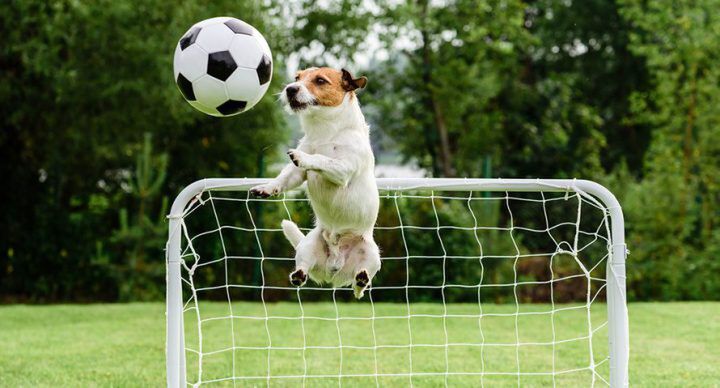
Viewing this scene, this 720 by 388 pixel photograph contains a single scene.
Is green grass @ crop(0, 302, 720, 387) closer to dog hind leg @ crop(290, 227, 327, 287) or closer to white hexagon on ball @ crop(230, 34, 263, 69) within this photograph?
dog hind leg @ crop(290, 227, 327, 287)

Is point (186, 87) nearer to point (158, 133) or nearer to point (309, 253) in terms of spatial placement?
point (309, 253)

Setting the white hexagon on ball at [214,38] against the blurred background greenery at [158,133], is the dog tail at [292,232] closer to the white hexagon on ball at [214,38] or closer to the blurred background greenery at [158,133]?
the white hexagon on ball at [214,38]

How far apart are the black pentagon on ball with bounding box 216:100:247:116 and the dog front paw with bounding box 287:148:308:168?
1007 millimetres

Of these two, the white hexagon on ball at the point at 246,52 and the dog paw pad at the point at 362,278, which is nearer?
the dog paw pad at the point at 362,278

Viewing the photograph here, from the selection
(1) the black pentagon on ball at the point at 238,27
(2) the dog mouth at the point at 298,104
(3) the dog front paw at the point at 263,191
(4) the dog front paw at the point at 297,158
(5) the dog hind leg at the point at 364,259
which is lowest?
(5) the dog hind leg at the point at 364,259

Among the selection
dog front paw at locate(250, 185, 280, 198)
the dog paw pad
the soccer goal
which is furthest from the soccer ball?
the dog paw pad

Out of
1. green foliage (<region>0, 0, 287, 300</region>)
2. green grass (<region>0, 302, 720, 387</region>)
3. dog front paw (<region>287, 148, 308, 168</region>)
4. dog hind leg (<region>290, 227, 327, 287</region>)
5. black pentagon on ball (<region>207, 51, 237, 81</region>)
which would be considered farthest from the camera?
green foliage (<region>0, 0, 287, 300</region>)

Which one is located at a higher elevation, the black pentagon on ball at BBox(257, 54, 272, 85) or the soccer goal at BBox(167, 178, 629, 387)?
the black pentagon on ball at BBox(257, 54, 272, 85)

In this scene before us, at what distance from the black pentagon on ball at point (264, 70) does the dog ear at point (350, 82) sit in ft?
2.37

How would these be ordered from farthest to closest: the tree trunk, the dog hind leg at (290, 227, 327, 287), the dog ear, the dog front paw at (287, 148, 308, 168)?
the tree trunk → the dog hind leg at (290, 227, 327, 287) → the dog ear → the dog front paw at (287, 148, 308, 168)

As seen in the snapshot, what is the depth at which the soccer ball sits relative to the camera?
4.05 m

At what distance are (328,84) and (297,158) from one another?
45 centimetres

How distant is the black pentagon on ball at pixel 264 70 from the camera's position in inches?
162

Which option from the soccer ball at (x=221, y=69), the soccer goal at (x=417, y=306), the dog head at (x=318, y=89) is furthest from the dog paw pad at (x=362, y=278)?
the soccer ball at (x=221, y=69)
